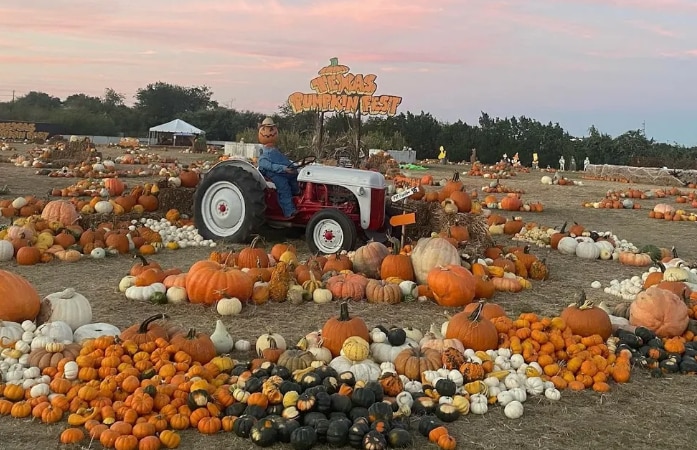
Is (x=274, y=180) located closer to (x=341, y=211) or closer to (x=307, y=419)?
(x=341, y=211)

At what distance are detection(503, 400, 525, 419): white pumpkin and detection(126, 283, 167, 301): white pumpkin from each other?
3.76 meters

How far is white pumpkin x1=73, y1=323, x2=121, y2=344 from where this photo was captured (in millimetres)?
5212

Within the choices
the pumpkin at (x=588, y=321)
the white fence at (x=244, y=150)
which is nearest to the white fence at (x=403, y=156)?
the white fence at (x=244, y=150)

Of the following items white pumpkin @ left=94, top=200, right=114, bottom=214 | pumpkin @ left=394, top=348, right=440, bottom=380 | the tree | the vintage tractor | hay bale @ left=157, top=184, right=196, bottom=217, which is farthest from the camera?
the tree

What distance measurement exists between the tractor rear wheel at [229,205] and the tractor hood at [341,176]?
2.26 ft

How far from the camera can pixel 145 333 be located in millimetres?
5062

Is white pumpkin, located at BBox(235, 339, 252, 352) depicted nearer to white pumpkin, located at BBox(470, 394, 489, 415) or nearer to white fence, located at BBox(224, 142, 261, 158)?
white pumpkin, located at BBox(470, 394, 489, 415)

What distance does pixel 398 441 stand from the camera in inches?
157

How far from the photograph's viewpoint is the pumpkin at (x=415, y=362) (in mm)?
4900

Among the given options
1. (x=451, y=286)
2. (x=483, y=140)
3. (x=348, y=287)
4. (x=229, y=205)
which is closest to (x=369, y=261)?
(x=348, y=287)

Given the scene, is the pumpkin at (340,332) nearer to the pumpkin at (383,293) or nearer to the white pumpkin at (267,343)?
the white pumpkin at (267,343)

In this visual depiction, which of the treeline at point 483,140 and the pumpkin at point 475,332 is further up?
the treeline at point 483,140

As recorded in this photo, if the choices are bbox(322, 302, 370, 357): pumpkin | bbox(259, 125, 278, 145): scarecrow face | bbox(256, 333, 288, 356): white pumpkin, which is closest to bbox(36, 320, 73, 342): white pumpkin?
bbox(256, 333, 288, 356): white pumpkin

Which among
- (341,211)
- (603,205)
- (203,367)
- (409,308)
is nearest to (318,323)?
(409,308)
